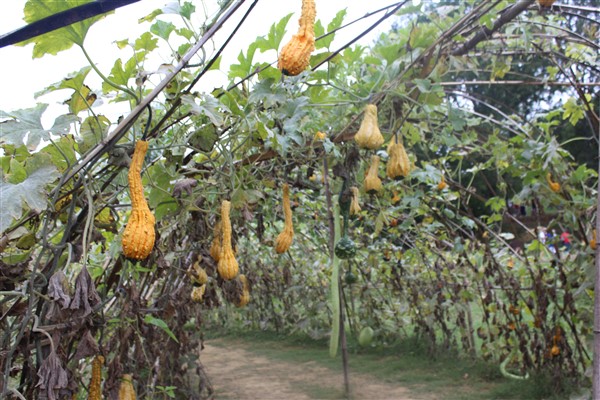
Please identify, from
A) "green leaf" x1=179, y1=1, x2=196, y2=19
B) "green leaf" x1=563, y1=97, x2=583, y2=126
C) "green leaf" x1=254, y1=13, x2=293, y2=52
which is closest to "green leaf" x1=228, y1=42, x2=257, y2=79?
"green leaf" x1=254, y1=13, x2=293, y2=52

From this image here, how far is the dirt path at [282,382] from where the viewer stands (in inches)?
192

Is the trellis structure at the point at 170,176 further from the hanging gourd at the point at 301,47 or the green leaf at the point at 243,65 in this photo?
the hanging gourd at the point at 301,47

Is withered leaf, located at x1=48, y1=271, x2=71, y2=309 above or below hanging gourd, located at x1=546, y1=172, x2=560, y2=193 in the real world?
below

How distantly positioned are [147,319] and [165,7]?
95cm

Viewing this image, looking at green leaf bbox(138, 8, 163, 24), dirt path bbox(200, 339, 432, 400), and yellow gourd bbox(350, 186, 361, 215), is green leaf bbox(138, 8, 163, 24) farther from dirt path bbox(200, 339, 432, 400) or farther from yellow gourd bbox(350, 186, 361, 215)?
dirt path bbox(200, 339, 432, 400)

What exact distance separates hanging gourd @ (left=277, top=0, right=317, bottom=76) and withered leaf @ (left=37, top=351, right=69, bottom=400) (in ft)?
2.43

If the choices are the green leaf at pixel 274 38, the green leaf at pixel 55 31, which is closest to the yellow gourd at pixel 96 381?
the green leaf at pixel 55 31

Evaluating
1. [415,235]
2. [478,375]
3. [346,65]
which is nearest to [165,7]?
[346,65]

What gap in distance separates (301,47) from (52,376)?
82cm

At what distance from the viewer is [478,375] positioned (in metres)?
5.05

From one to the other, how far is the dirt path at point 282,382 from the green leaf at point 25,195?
13.1 feet

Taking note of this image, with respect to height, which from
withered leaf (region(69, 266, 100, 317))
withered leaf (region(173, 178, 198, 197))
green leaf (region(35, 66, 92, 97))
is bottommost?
withered leaf (region(69, 266, 100, 317))

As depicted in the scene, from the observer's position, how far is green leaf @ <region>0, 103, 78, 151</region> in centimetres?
115

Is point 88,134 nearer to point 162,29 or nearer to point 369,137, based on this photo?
point 162,29
